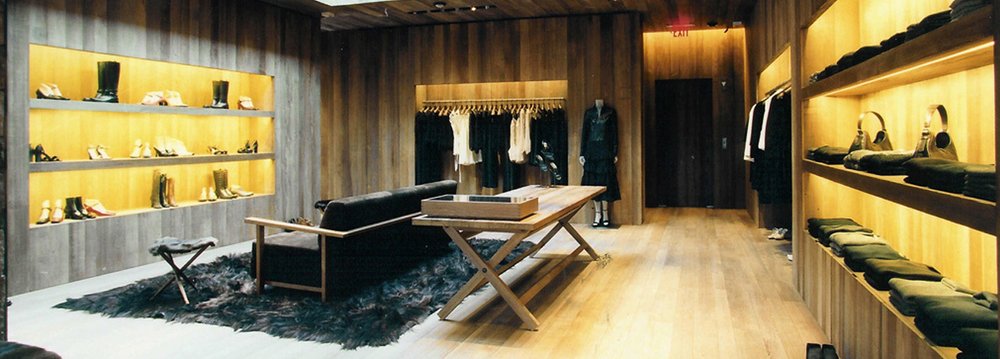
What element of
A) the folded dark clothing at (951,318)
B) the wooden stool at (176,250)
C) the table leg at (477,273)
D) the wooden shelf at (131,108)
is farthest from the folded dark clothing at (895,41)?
the wooden shelf at (131,108)

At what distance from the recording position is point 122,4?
217 inches

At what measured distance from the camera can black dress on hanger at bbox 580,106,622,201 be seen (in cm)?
786

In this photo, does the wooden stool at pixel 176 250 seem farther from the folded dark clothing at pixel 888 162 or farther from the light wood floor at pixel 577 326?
the folded dark clothing at pixel 888 162

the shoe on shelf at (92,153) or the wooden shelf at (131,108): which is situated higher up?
the wooden shelf at (131,108)

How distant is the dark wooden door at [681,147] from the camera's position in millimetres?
10258

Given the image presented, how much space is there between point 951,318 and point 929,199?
0.37m

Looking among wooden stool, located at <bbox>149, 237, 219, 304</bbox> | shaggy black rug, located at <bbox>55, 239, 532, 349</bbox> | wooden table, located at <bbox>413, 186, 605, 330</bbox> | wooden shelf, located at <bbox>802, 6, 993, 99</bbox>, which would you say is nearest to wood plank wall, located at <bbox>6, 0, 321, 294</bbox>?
shaggy black rug, located at <bbox>55, 239, 532, 349</bbox>

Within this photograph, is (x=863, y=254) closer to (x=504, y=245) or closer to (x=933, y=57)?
(x=933, y=57)

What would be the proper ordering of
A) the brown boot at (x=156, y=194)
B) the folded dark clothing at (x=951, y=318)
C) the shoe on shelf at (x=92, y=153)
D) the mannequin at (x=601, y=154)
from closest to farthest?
the folded dark clothing at (x=951, y=318), the shoe on shelf at (x=92, y=153), the brown boot at (x=156, y=194), the mannequin at (x=601, y=154)

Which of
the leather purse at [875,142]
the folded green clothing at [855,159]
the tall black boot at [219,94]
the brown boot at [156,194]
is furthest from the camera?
the tall black boot at [219,94]

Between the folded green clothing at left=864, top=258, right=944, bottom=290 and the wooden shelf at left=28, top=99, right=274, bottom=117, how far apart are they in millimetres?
5451

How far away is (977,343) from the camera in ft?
5.58

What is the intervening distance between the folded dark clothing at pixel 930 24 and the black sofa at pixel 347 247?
10.3 ft

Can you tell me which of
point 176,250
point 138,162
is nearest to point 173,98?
point 138,162
